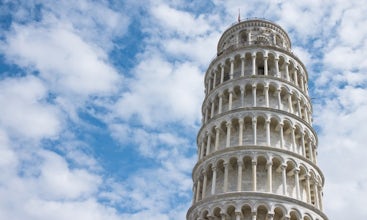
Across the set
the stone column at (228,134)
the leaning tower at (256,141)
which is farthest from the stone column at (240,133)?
the stone column at (228,134)

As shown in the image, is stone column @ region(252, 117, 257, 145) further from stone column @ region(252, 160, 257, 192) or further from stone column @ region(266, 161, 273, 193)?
stone column @ region(266, 161, 273, 193)

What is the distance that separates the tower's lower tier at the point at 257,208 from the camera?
24.4 meters

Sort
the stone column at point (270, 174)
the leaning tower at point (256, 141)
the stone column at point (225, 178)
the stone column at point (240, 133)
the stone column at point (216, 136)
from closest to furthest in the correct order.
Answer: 1. the leaning tower at point (256, 141)
2. the stone column at point (270, 174)
3. the stone column at point (225, 178)
4. the stone column at point (240, 133)
5. the stone column at point (216, 136)

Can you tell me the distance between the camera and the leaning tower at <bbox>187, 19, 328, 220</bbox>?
82.1 feet

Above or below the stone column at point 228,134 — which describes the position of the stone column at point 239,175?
below

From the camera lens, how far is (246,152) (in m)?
27.0

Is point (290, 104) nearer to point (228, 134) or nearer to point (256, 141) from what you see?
point (256, 141)

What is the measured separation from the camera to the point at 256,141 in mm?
27906

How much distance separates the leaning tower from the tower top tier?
3.12 ft

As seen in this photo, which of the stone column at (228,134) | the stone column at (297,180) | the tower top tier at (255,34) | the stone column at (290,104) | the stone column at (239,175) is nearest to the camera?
the stone column at (239,175)

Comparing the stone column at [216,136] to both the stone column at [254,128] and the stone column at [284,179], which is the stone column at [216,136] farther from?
the stone column at [284,179]

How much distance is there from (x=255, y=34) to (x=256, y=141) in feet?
40.3

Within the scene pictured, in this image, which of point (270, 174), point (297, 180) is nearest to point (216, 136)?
point (270, 174)

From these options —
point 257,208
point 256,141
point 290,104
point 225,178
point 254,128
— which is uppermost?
point 290,104
